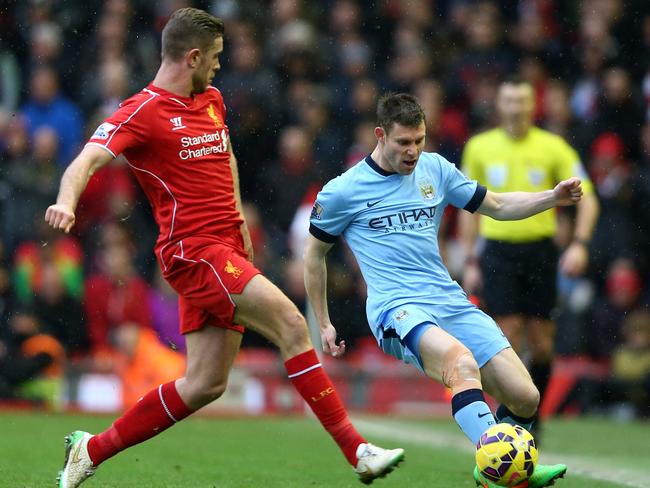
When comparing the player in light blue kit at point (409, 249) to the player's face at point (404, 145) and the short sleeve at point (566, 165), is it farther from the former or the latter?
the short sleeve at point (566, 165)

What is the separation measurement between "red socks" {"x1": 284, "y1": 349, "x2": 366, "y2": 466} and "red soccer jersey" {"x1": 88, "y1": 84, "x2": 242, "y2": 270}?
791mm

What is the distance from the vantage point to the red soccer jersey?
22.3 feet

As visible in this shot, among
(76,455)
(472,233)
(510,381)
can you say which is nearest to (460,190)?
(510,381)

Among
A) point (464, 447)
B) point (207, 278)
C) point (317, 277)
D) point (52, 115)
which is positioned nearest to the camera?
point (207, 278)

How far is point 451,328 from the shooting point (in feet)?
22.7

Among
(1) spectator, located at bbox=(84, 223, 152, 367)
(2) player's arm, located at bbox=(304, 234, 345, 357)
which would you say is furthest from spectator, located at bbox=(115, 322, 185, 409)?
(2) player's arm, located at bbox=(304, 234, 345, 357)

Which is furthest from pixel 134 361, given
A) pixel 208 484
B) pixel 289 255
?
pixel 208 484

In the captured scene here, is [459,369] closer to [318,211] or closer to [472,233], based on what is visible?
[318,211]

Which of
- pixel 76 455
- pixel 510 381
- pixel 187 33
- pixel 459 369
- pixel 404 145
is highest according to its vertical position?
pixel 187 33

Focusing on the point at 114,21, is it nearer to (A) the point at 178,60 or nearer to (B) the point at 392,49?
(B) the point at 392,49

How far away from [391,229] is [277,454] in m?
2.94

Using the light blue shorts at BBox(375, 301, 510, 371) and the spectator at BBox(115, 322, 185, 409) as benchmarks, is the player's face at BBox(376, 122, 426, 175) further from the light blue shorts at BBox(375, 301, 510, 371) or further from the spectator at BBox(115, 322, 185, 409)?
the spectator at BBox(115, 322, 185, 409)

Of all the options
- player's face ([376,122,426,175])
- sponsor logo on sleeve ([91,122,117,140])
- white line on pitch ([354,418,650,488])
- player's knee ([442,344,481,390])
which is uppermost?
sponsor logo on sleeve ([91,122,117,140])

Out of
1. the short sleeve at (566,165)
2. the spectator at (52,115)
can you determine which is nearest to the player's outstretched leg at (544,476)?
the short sleeve at (566,165)
